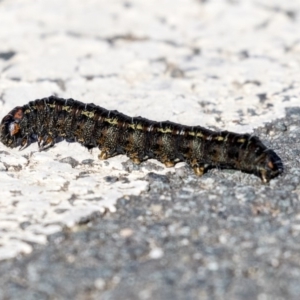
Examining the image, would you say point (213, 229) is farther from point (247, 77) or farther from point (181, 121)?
point (247, 77)

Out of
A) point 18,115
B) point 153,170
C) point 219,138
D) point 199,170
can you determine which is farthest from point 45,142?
point 219,138

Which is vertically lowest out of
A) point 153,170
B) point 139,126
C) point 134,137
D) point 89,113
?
point 153,170

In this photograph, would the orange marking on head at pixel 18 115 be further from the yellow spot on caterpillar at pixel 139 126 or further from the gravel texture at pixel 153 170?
the yellow spot on caterpillar at pixel 139 126

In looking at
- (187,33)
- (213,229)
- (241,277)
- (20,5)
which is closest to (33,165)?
(213,229)

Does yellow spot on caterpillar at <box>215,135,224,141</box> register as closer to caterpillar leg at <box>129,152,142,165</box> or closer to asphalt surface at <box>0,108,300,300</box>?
asphalt surface at <box>0,108,300,300</box>

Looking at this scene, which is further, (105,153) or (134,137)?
(105,153)

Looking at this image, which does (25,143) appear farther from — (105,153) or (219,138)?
(219,138)
